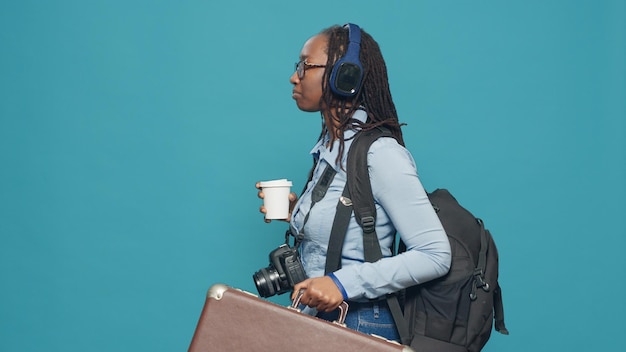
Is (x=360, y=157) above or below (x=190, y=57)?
below

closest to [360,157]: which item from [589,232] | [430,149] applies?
[430,149]

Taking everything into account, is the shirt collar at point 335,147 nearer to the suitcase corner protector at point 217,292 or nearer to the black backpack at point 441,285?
the black backpack at point 441,285

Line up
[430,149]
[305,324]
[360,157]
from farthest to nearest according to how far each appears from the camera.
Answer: [430,149] → [360,157] → [305,324]

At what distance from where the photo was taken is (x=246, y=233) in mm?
2637

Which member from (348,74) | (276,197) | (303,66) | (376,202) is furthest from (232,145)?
(376,202)

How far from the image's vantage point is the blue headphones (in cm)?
155

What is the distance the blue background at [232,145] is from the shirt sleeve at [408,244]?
3.96 feet

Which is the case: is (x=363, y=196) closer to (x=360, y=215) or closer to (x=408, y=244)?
(x=360, y=215)

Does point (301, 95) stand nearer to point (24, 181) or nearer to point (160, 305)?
point (160, 305)

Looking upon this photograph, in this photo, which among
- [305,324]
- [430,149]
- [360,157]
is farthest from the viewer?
[430,149]

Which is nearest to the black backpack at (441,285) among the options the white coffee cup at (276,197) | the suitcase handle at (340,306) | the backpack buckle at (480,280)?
the backpack buckle at (480,280)

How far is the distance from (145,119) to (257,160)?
1.70 ft

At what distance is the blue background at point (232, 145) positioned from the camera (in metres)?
2.62

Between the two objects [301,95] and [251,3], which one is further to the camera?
[251,3]
